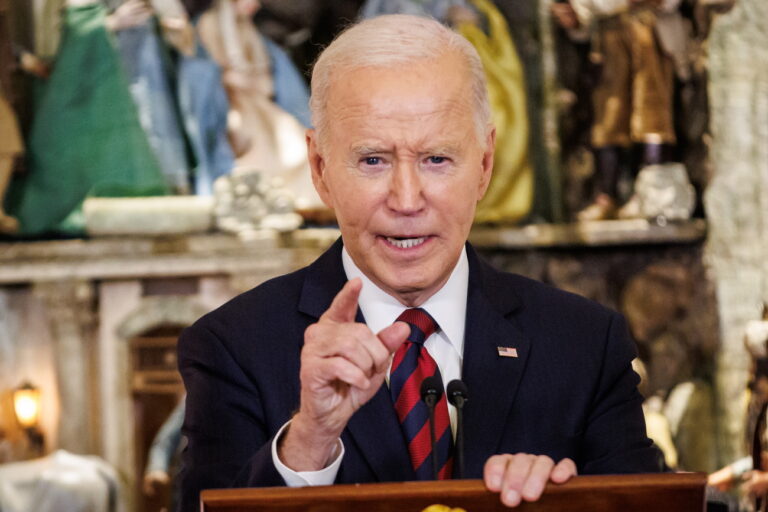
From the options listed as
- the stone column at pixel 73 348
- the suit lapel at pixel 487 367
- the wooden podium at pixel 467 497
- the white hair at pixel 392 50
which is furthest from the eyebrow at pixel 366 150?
the stone column at pixel 73 348

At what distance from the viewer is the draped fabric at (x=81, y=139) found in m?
7.27

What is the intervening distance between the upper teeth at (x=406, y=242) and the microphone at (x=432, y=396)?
0.26 meters

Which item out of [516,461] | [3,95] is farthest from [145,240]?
[516,461]

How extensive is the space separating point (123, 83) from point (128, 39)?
0.87 feet

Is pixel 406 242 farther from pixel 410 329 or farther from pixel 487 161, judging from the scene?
pixel 487 161

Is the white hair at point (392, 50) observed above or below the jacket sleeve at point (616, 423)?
above

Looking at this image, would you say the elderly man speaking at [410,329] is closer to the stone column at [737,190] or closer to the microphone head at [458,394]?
the microphone head at [458,394]

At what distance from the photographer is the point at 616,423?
2.22m

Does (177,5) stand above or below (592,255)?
above

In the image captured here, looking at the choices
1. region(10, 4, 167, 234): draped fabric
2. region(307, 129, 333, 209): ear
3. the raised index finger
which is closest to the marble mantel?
region(10, 4, 167, 234): draped fabric

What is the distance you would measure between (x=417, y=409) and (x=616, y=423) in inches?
14.6

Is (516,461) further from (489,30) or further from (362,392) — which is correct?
(489,30)

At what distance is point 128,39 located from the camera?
24.1 ft

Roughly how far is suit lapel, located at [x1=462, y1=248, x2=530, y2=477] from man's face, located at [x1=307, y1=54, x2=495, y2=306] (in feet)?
0.49
